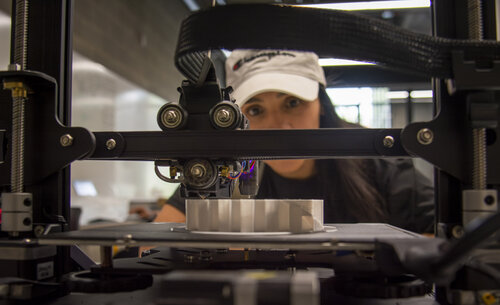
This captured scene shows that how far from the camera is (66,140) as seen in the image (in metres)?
0.57

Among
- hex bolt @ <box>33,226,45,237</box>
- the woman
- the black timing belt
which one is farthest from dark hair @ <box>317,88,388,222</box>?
hex bolt @ <box>33,226,45,237</box>

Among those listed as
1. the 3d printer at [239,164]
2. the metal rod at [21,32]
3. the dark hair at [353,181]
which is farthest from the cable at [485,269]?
the dark hair at [353,181]

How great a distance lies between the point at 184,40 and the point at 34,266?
34cm

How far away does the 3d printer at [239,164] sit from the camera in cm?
42

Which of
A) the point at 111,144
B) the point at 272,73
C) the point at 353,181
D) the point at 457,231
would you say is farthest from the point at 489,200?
the point at 353,181

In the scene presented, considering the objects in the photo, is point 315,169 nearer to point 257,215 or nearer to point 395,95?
point 395,95

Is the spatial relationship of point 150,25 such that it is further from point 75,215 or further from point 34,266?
point 34,266

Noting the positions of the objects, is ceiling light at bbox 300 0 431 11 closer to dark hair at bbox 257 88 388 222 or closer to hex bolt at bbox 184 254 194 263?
dark hair at bbox 257 88 388 222

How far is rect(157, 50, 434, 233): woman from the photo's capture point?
4.28 ft

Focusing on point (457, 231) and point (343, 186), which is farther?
point (343, 186)

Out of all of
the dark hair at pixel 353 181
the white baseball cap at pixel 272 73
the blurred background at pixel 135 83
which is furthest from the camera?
the blurred background at pixel 135 83

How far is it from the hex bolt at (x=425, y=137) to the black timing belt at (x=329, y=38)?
0.23ft

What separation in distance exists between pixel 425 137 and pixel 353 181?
98cm

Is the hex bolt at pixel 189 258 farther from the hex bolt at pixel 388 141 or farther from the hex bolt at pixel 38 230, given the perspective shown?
the hex bolt at pixel 388 141
